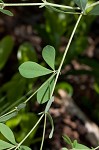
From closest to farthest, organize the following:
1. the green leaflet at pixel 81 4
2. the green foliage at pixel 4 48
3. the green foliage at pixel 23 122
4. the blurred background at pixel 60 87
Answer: the green leaflet at pixel 81 4 → the green foliage at pixel 23 122 → the blurred background at pixel 60 87 → the green foliage at pixel 4 48

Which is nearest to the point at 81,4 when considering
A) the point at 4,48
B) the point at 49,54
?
the point at 49,54

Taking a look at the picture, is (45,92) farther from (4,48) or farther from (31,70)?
(4,48)

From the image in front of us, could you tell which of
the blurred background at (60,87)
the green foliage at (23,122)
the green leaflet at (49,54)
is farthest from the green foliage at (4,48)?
the green leaflet at (49,54)

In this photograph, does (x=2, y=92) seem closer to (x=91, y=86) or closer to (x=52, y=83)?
(x=91, y=86)

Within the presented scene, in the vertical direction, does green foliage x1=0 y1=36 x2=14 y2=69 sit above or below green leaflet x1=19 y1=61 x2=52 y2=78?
below

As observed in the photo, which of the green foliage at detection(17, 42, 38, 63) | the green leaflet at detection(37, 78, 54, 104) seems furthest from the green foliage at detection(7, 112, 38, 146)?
the green leaflet at detection(37, 78, 54, 104)

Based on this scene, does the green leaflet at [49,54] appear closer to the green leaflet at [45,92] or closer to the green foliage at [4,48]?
the green leaflet at [45,92]

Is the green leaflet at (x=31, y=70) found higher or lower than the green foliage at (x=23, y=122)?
higher

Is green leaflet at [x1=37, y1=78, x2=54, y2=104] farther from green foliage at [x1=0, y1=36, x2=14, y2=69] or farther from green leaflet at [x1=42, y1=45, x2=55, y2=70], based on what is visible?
green foliage at [x1=0, y1=36, x2=14, y2=69]

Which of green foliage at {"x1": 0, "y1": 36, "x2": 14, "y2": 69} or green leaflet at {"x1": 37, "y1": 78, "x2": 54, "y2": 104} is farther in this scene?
green foliage at {"x1": 0, "y1": 36, "x2": 14, "y2": 69}
